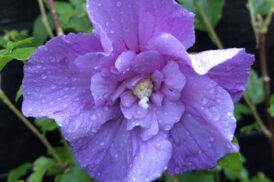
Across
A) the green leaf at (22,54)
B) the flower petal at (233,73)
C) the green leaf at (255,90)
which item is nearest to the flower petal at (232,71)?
the flower petal at (233,73)

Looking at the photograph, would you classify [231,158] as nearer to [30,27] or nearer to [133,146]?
[133,146]

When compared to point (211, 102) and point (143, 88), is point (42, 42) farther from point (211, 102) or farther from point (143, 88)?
point (211, 102)

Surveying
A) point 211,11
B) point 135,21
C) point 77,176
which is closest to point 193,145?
point 135,21

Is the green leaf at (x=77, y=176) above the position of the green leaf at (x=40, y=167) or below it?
above

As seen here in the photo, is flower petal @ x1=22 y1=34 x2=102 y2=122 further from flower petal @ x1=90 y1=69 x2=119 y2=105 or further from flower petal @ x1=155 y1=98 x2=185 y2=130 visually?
flower petal @ x1=155 y1=98 x2=185 y2=130

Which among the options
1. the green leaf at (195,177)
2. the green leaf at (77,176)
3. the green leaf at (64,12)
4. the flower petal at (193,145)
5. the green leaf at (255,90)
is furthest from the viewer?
the green leaf at (255,90)

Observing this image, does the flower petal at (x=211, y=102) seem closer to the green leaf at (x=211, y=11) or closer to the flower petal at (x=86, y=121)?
the flower petal at (x=86, y=121)

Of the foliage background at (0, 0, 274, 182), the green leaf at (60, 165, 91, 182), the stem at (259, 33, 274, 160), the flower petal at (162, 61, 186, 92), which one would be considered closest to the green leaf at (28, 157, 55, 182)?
the foliage background at (0, 0, 274, 182)
